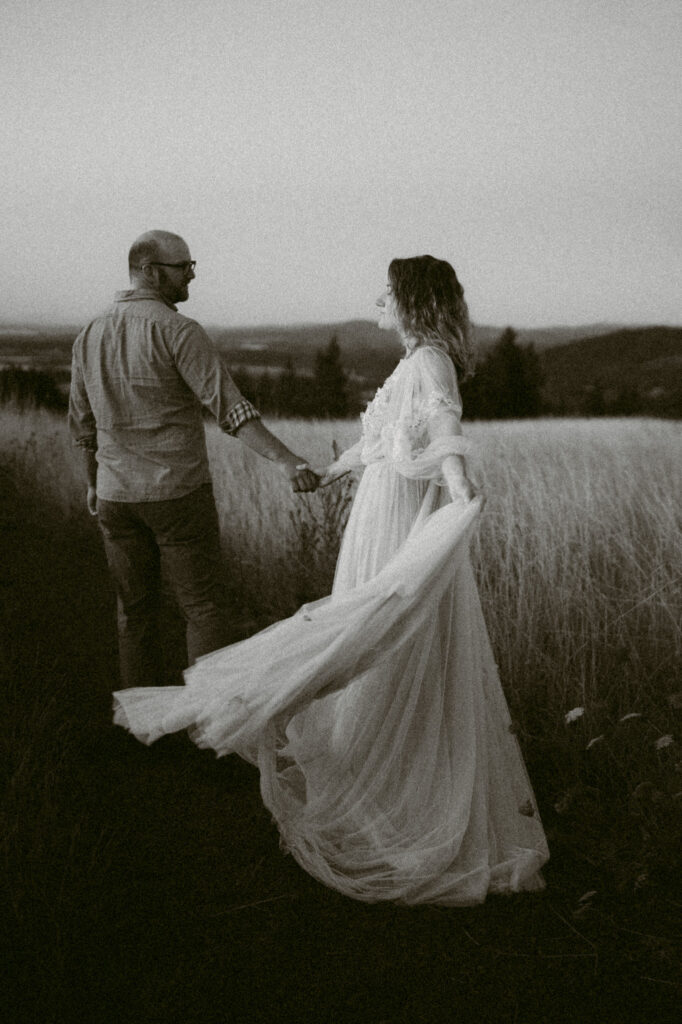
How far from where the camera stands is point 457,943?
218cm

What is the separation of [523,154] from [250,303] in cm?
175

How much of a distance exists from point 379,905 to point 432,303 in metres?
1.57

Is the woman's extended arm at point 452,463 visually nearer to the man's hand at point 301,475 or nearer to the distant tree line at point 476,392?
the man's hand at point 301,475

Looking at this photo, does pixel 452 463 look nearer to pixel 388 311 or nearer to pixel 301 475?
pixel 388 311

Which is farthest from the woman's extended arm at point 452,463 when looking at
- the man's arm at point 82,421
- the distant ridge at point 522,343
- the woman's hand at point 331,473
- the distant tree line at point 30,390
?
the distant tree line at point 30,390

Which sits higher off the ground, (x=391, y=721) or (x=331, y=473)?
(x=331, y=473)

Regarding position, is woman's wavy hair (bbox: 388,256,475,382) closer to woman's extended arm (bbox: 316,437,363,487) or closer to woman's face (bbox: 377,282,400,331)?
woman's face (bbox: 377,282,400,331)

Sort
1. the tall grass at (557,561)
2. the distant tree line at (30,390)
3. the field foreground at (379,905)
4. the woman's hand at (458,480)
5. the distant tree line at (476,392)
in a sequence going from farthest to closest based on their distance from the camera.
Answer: the distant tree line at (30,390) → the distant tree line at (476,392) → the tall grass at (557,561) → the woman's hand at (458,480) → the field foreground at (379,905)

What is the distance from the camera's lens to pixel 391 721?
2545 mm

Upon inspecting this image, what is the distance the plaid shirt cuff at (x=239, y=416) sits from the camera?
2922mm

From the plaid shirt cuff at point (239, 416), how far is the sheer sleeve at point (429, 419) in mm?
555

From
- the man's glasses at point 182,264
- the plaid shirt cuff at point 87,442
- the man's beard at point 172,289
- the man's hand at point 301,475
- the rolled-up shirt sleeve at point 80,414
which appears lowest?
the man's hand at point 301,475

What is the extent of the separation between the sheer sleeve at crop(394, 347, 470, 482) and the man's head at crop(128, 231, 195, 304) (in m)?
0.87

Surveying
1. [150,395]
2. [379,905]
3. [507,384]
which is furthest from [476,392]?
[379,905]
